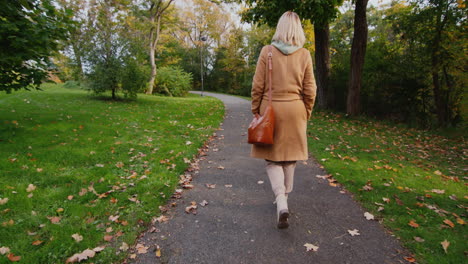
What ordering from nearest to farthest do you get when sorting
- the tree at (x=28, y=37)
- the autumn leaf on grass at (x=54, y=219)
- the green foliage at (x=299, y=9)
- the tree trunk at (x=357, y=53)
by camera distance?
the autumn leaf on grass at (x=54, y=219)
the tree at (x=28, y=37)
the green foliage at (x=299, y=9)
the tree trunk at (x=357, y=53)

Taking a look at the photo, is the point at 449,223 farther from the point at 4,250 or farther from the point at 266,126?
the point at 4,250

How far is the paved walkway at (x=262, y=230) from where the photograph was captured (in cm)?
275

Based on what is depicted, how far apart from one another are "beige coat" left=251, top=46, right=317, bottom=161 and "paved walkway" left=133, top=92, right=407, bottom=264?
0.90 metres

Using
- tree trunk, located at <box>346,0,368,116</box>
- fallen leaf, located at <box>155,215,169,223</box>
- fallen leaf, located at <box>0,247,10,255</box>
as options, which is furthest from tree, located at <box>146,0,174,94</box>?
fallen leaf, located at <box>0,247,10,255</box>

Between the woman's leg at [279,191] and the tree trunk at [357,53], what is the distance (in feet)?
31.1

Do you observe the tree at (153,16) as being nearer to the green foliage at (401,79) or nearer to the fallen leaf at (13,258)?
the green foliage at (401,79)

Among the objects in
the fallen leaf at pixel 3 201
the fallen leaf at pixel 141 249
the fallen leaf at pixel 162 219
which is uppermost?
the fallen leaf at pixel 3 201

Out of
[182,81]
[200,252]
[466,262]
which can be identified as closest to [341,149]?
[466,262]

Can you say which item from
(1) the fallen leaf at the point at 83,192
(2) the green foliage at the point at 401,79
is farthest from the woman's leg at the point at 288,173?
(2) the green foliage at the point at 401,79

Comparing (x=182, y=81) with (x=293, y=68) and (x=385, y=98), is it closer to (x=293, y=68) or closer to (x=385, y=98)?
(x=385, y=98)

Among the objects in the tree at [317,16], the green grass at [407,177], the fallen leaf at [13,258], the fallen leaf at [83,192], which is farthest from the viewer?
the tree at [317,16]

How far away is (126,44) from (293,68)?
13.7m

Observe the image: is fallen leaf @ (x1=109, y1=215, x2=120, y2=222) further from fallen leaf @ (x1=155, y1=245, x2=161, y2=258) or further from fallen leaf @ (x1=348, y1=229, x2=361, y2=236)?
fallen leaf @ (x1=348, y1=229, x2=361, y2=236)

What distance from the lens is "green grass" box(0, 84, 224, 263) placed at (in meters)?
2.95
